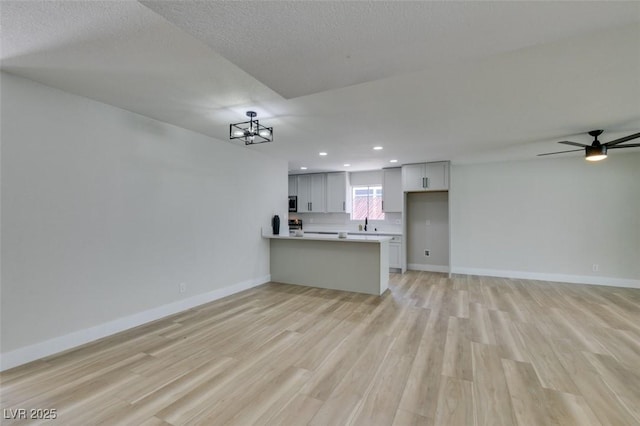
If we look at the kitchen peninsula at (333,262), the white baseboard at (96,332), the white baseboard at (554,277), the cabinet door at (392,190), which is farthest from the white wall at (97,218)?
the white baseboard at (554,277)

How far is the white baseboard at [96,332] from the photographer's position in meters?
2.44

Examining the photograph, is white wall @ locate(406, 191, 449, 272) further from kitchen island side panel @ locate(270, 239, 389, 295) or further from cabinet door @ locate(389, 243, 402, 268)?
kitchen island side panel @ locate(270, 239, 389, 295)

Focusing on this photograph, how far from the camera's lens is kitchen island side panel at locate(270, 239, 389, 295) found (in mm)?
4719

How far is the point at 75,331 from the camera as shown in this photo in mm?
2793

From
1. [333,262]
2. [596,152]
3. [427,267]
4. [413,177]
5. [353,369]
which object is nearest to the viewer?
[353,369]

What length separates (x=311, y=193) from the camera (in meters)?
7.86

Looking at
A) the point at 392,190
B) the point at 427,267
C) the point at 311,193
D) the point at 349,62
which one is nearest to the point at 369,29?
the point at 349,62

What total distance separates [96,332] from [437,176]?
6225 millimetres

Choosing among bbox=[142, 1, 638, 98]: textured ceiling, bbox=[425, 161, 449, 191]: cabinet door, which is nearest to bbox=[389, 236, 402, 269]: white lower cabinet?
bbox=[425, 161, 449, 191]: cabinet door

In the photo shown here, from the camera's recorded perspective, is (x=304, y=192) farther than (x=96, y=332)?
Yes

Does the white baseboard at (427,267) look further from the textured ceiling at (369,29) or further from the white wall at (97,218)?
the textured ceiling at (369,29)

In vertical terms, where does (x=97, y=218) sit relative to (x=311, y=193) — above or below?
below

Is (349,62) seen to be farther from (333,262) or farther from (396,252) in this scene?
(396,252)

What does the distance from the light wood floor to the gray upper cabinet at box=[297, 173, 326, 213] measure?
4060 mm
